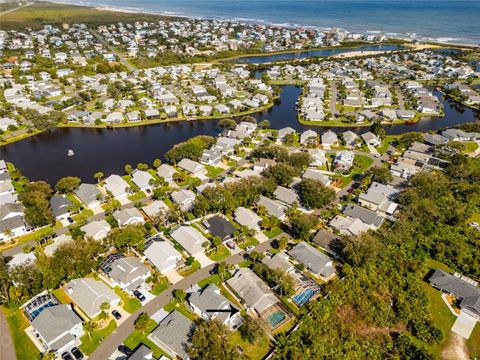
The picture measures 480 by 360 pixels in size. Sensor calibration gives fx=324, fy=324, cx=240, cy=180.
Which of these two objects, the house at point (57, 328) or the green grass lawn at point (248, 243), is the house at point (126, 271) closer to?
the house at point (57, 328)

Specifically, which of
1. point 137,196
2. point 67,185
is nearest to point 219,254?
point 137,196

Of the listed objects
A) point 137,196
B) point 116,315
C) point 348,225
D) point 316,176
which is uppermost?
point 316,176

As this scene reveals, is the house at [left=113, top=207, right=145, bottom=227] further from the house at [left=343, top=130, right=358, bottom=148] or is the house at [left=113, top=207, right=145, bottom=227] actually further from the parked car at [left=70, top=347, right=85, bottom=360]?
the house at [left=343, top=130, right=358, bottom=148]

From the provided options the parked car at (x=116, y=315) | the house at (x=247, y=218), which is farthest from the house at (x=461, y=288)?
the parked car at (x=116, y=315)

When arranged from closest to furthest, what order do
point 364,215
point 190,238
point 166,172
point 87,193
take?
point 190,238
point 364,215
point 87,193
point 166,172

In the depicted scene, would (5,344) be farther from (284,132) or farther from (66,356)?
(284,132)

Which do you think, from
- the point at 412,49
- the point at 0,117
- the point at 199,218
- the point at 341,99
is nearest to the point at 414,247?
the point at 199,218
